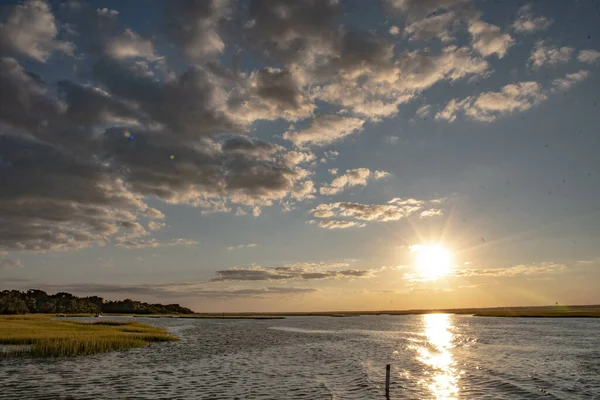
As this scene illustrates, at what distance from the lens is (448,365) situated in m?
49.9

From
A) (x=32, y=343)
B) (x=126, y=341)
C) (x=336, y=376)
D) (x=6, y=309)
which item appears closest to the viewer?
(x=336, y=376)

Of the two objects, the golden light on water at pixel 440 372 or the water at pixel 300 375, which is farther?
the golden light on water at pixel 440 372

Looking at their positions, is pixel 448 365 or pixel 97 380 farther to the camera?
pixel 448 365

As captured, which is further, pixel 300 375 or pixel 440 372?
pixel 440 372

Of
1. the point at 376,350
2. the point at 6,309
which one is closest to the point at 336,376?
the point at 376,350

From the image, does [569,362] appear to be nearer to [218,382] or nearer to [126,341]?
[218,382]

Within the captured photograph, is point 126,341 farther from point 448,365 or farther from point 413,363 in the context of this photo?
point 448,365

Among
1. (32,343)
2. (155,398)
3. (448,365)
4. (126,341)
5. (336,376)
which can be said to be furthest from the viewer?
(126,341)

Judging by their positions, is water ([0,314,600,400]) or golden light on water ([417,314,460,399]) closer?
water ([0,314,600,400])

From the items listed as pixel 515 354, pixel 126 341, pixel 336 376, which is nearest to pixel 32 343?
pixel 126 341

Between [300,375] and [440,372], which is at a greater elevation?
[300,375]

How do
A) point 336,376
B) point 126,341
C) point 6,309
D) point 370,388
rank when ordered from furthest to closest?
point 6,309, point 126,341, point 336,376, point 370,388

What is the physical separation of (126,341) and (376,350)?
117 ft

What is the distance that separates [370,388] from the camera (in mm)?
34906
